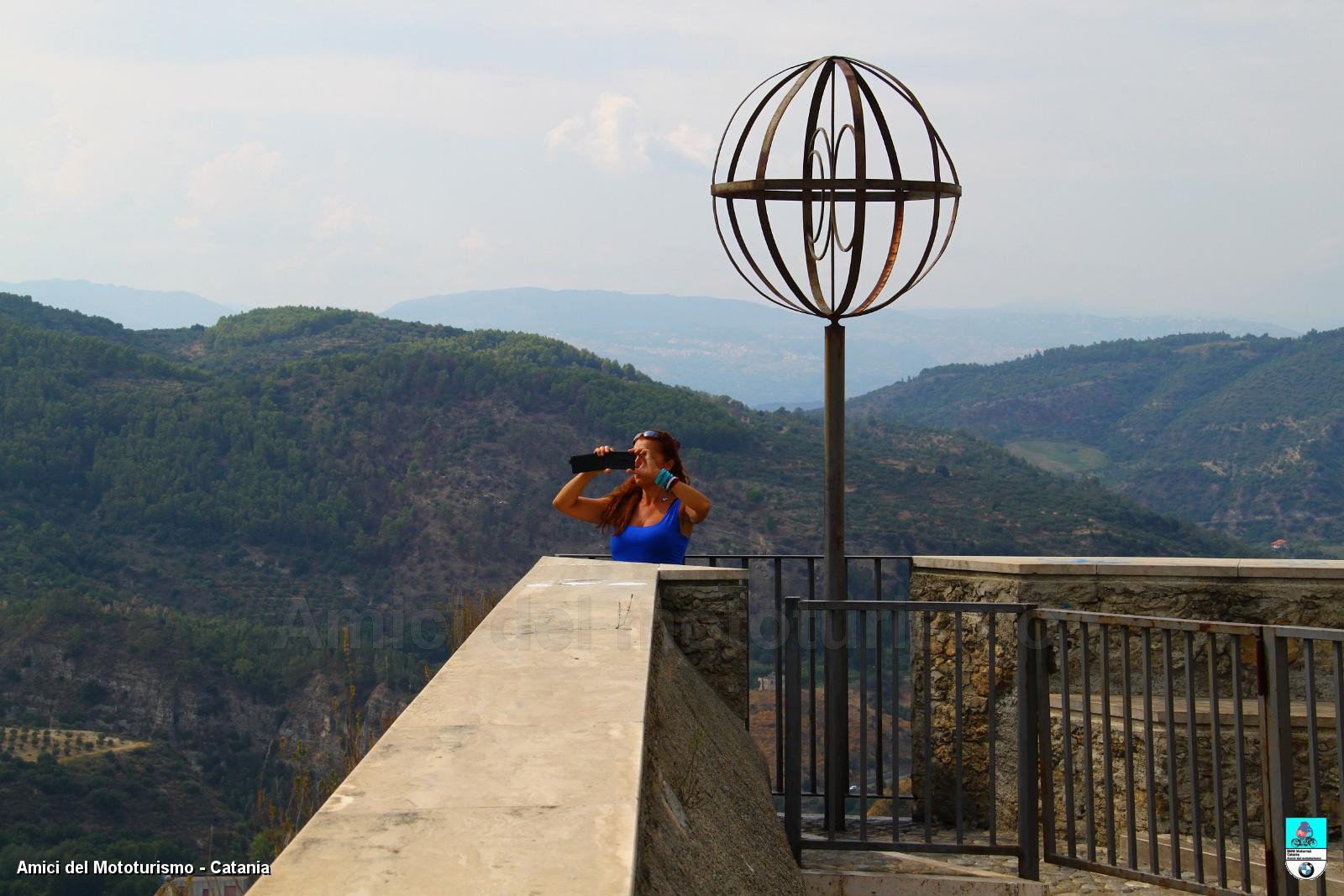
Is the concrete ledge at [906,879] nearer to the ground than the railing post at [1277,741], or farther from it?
nearer to the ground

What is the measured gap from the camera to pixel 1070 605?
539 centimetres

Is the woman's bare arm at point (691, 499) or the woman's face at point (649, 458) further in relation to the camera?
the woman's face at point (649, 458)

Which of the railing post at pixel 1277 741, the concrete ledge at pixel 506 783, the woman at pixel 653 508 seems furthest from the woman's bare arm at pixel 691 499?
the railing post at pixel 1277 741

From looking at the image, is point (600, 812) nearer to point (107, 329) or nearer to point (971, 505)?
point (971, 505)

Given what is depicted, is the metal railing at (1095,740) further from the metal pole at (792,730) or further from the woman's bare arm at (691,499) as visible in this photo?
the woman's bare arm at (691,499)

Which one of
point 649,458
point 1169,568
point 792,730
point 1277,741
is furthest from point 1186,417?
point 1277,741

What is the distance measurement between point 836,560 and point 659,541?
0.80 meters

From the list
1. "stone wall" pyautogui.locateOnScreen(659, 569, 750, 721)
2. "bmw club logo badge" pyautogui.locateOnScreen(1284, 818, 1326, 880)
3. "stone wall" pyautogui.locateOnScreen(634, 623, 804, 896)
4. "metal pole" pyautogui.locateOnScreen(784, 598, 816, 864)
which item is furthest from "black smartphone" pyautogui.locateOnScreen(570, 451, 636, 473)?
"bmw club logo badge" pyautogui.locateOnScreen(1284, 818, 1326, 880)

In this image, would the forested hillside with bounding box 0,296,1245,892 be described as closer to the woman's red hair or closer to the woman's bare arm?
the woman's red hair

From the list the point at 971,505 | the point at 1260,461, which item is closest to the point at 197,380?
the point at 971,505

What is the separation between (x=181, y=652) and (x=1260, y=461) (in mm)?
56316

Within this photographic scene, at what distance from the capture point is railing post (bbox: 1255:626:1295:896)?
Result: 356 cm

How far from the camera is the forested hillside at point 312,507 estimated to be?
31.8 m

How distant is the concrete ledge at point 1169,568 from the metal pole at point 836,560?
0.47 metres
